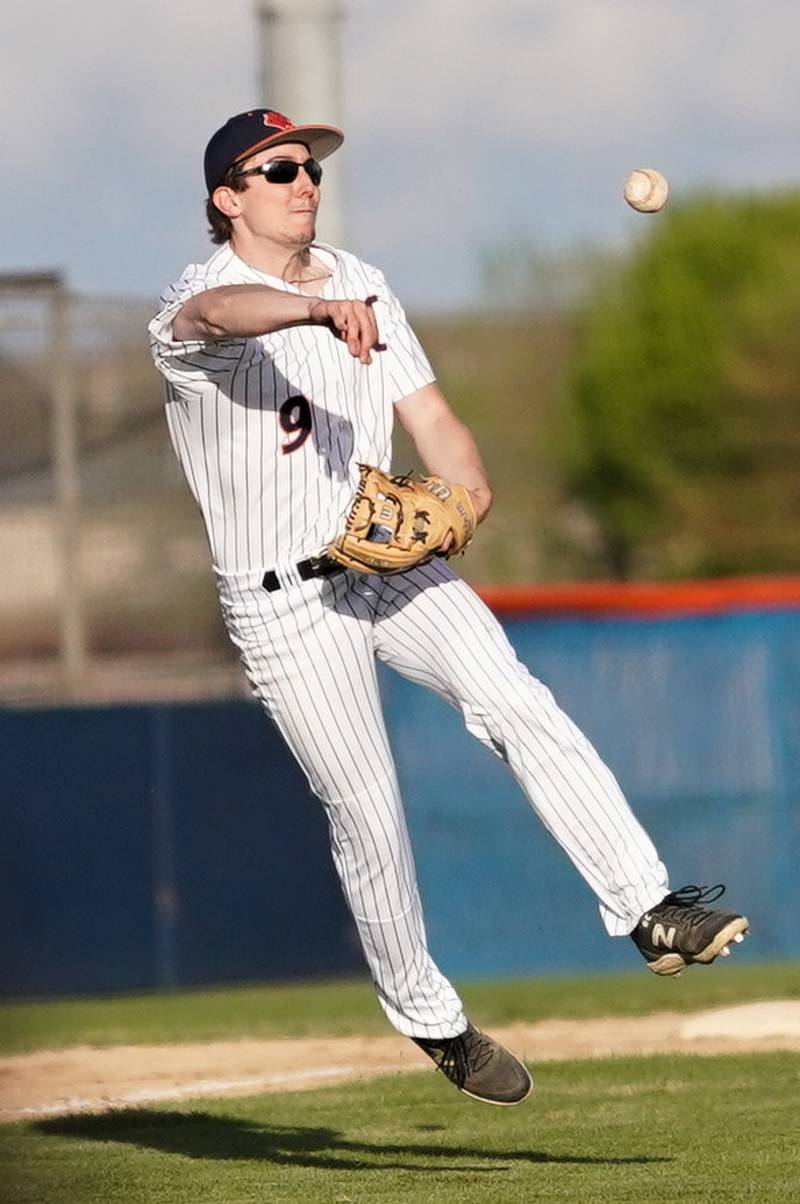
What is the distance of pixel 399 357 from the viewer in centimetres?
549

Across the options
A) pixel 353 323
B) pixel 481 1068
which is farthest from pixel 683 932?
pixel 353 323

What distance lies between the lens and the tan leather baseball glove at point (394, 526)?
510 cm

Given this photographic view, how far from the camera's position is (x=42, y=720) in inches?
479

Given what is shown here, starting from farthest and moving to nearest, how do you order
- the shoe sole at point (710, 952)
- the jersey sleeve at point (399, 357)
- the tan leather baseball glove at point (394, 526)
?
1. the jersey sleeve at point (399, 357)
2. the tan leather baseball glove at point (394, 526)
3. the shoe sole at point (710, 952)

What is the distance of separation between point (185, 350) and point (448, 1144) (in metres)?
2.18

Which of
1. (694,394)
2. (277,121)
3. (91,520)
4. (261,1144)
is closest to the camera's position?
(277,121)

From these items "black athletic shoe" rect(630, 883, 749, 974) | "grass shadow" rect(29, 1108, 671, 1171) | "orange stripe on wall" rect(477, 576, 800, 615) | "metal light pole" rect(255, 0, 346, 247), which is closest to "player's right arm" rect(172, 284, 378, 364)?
"black athletic shoe" rect(630, 883, 749, 974)

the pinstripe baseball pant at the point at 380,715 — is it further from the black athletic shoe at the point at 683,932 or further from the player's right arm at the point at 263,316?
the player's right arm at the point at 263,316

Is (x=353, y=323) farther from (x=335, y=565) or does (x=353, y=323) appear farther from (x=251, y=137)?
(x=251, y=137)

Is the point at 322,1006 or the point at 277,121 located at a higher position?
the point at 277,121

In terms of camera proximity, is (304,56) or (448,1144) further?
(304,56)

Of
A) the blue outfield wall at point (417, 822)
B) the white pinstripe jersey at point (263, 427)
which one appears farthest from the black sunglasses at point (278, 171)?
the blue outfield wall at point (417, 822)

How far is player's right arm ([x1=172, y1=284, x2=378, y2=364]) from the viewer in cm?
459

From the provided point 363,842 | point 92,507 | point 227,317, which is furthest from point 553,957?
point 227,317
